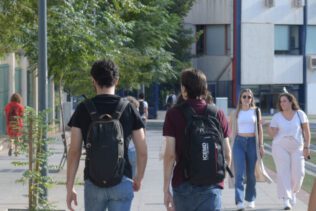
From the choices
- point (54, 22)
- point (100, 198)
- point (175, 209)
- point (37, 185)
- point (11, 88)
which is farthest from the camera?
point (11, 88)

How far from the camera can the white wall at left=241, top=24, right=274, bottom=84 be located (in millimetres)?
58344

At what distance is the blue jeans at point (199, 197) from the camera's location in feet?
23.2

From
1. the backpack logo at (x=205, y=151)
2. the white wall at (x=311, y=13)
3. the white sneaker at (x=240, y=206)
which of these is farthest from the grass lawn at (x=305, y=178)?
the white wall at (x=311, y=13)

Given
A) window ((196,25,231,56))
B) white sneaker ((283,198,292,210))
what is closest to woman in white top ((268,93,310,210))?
white sneaker ((283,198,292,210))

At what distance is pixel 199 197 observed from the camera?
7086mm

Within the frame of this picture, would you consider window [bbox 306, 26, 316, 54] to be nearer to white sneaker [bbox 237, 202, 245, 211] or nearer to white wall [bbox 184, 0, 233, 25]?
white wall [bbox 184, 0, 233, 25]

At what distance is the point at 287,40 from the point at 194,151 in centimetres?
5362

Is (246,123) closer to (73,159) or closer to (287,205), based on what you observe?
(287,205)

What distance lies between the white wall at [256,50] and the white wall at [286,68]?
966 mm

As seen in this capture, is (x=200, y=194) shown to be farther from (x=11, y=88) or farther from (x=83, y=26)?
(x=11, y=88)

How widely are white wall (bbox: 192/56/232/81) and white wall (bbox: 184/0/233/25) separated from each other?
8.23ft

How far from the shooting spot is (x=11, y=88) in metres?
30.2

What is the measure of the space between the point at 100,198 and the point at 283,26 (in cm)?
5367

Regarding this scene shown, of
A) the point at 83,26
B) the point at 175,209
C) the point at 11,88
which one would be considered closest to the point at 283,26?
the point at 11,88
